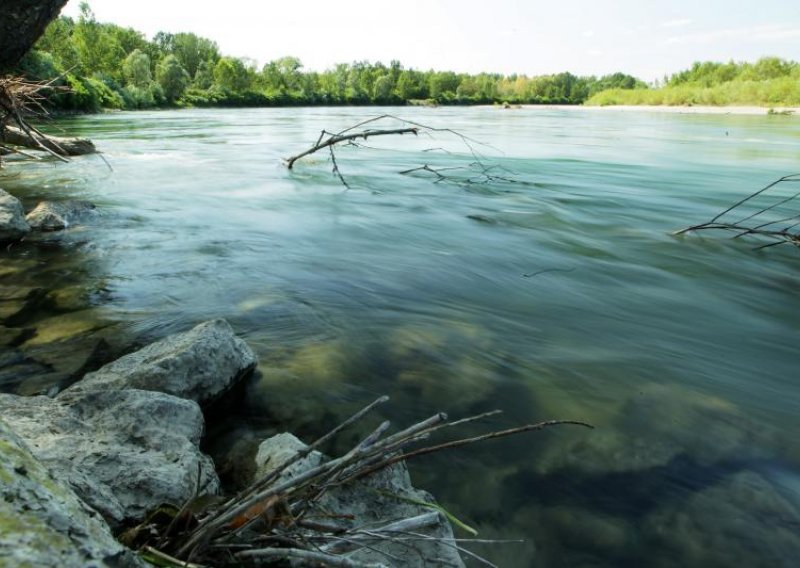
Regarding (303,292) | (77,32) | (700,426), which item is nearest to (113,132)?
(303,292)

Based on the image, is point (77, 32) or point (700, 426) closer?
point (700, 426)

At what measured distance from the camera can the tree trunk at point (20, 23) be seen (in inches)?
142

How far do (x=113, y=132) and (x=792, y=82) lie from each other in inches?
3711

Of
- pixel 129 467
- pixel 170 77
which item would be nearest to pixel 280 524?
pixel 129 467

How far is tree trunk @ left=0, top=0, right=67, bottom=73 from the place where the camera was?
3604 millimetres

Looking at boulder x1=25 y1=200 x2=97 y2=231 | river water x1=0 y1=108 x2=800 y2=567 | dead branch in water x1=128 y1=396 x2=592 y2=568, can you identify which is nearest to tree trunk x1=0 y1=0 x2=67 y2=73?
river water x1=0 y1=108 x2=800 y2=567

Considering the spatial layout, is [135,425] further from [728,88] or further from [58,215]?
[728,88]

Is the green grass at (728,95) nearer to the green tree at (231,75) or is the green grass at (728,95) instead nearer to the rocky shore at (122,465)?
the green tree at (231,75)

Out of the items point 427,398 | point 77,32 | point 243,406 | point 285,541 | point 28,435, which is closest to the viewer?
point 285,541

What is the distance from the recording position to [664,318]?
5527 mm

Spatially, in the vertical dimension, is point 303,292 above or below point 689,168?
below

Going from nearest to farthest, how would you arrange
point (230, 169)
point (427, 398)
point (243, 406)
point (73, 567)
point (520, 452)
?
point (73, 567) → point (520, 452) → point (243, 406) → point (427, 398) → point (230, 169)

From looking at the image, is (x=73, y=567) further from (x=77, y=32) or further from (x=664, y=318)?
(x=77, y=32)

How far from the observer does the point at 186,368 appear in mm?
3207
